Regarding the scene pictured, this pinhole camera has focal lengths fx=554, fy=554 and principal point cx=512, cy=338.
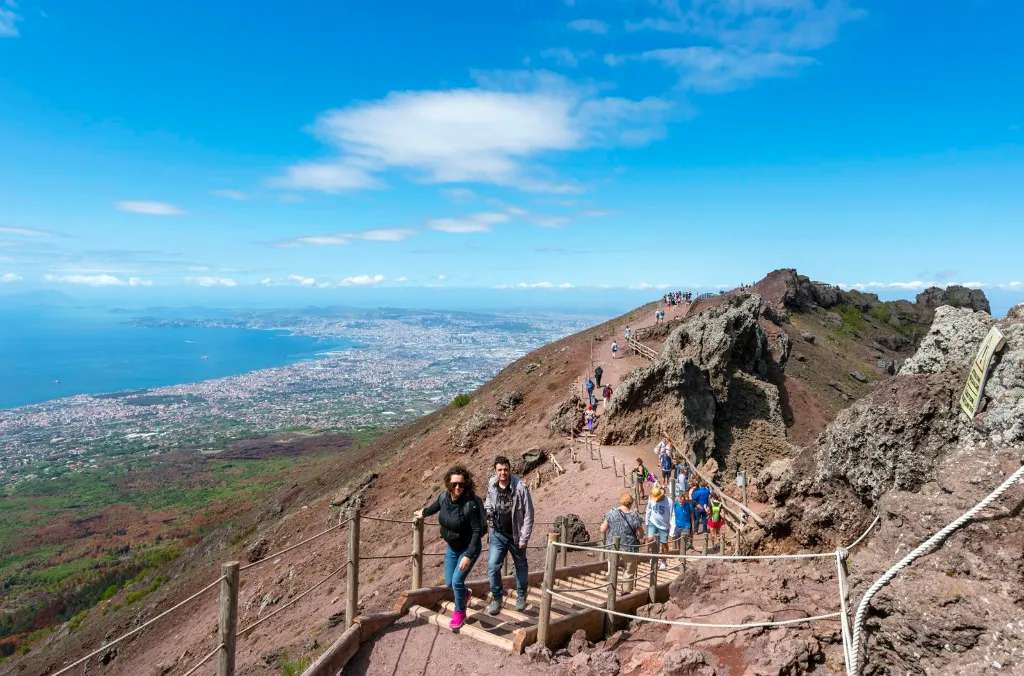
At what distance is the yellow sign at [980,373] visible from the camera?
5.04 meters

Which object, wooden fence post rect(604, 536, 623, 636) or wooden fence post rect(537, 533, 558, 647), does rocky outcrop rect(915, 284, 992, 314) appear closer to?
wooden fence post rect(604, 536, 623, 636)

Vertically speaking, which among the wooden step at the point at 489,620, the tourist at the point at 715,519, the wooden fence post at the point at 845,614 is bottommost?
the tourist at the point at 715,519

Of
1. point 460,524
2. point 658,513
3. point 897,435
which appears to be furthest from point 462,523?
point 897,435

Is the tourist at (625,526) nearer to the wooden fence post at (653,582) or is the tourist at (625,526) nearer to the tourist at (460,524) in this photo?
the wooden fence post at (653,582)

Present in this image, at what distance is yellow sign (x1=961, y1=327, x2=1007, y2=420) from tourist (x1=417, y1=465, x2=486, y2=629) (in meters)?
5.29

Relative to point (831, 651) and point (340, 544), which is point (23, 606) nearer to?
point (340, 544)

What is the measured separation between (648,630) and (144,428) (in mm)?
162564

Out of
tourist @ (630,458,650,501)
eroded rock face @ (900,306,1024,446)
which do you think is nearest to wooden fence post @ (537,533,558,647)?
eroded rock face @ (900,306,1024,446)

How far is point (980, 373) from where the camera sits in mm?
5242

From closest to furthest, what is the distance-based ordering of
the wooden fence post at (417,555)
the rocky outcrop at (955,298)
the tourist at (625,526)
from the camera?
the wooden fence post at (417,555) → the tourist at (625,526) → the rocky outcrop at (955,298)

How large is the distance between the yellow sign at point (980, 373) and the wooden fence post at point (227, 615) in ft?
22.9

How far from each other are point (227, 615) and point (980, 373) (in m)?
7.33

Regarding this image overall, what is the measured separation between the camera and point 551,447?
2306 centimetres

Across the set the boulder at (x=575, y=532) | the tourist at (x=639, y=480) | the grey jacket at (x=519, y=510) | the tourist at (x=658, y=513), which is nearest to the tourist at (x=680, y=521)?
the tourist at (x=658, y=513)
